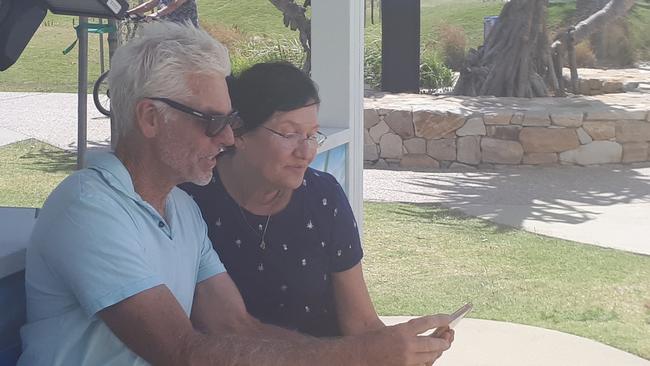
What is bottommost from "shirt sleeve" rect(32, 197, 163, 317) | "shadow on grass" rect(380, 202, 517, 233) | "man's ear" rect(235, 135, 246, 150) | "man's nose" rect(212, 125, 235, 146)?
"shadow on grass" rect(380, 202, 517, 233)

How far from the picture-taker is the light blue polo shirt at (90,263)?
180cm

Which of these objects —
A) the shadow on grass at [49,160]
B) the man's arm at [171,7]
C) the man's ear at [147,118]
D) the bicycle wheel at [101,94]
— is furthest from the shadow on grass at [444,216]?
the man's ear at [147,118]

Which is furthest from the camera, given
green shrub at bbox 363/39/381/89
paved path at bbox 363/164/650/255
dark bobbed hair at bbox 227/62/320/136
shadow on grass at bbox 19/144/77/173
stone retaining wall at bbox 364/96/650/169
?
green shrub at bbox 363/39/381/89

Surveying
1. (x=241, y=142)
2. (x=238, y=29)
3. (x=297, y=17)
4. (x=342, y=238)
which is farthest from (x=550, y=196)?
(x=238, y=29)

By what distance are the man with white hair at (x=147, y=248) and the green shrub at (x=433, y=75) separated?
10901 millimetres

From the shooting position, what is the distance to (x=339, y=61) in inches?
178

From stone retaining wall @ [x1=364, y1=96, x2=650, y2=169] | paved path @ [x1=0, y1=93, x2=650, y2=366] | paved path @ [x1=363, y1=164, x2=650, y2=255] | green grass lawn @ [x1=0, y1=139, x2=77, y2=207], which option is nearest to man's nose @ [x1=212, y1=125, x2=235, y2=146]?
paved path @ [x1=0, y1=93, x2=650, y2=366]

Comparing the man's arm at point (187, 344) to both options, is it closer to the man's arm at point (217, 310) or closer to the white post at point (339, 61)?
the man's arm at point (217, 310)

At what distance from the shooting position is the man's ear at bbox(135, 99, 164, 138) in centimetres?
196

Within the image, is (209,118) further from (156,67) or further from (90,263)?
(90,263)

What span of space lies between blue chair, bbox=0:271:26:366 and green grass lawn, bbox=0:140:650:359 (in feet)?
10.3

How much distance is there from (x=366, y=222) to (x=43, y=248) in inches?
210

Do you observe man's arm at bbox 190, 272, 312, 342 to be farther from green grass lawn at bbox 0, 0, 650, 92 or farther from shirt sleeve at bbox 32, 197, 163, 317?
green grass lawn at bbox 0, 0, 650, 92

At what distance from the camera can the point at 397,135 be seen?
9.56 m
